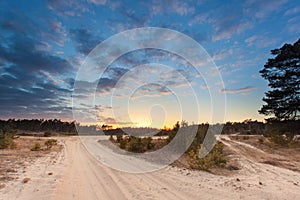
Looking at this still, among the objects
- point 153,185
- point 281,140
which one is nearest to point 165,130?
point 281,140

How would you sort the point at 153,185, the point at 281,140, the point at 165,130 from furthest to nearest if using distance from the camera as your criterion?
the point at 165,130
the point at 281,140
the point at 153,185

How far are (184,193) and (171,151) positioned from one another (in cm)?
1018

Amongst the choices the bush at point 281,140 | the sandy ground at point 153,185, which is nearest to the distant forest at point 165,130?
the bush at point 281,140

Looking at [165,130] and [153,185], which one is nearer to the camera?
[153,185]

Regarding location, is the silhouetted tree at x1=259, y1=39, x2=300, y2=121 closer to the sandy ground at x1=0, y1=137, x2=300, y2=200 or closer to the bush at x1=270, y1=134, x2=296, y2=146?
the bush at x1=270, y1=134, x2=296, y2=146

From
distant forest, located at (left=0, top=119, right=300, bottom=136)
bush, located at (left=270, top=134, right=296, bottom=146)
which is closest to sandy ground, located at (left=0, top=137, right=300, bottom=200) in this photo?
distant forest, located at (left=0, top=119, right=300, bottom=136)

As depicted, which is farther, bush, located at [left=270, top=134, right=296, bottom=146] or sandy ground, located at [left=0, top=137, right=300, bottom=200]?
bush, located at [left=270, top=134, right=296, bottom=146]

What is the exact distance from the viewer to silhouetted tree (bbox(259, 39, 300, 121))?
22.5 m

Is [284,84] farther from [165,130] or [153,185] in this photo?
[153,185]

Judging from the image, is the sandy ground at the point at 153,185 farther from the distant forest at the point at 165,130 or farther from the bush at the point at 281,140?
the bush at the point at 281,140

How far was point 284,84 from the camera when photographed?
22812 mm

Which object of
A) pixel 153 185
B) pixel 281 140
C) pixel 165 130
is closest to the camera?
pixel 153 185

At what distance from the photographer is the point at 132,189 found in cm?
678

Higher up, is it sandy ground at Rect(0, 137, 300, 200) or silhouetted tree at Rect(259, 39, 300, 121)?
silhouetted tree at Rect(259, 39, 300, 121)
